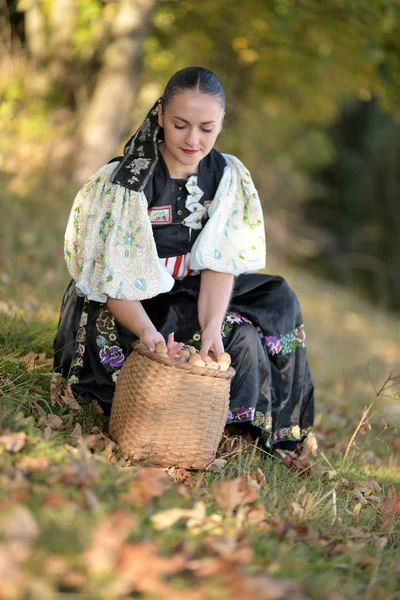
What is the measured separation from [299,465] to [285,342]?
1.79 feet

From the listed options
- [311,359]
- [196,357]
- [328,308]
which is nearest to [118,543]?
[196,357]

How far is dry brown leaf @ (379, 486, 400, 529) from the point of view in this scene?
2.64 m

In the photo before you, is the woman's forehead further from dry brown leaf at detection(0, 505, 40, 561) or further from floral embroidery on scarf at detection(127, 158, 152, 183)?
dry brown leaf at detection(0, 505, 40, 561)

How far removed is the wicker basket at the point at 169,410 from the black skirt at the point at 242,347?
1.03 feet

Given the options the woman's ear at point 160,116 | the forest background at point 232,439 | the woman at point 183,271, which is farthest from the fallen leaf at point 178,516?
the woman's ear at point 160,116

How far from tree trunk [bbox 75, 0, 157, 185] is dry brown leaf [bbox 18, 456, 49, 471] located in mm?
5349

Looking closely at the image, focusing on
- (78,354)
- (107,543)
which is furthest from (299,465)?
(107,543)

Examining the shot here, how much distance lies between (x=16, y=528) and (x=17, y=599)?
0.61 ft

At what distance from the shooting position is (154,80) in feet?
33.5

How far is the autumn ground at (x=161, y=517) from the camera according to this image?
1.63 m

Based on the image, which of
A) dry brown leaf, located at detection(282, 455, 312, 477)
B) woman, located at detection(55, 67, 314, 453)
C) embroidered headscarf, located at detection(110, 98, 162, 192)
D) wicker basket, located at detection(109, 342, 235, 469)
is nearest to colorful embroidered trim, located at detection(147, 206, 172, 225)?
woman, located at detection(55, 67, 314, 453)

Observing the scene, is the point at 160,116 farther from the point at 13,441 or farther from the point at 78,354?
the point at 13,441

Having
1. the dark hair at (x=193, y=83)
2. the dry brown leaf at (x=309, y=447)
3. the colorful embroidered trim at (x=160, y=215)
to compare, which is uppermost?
the dark hair at (x=193, y=83)

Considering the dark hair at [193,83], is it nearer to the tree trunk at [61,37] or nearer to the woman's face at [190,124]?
the woman's face at [190,124]
